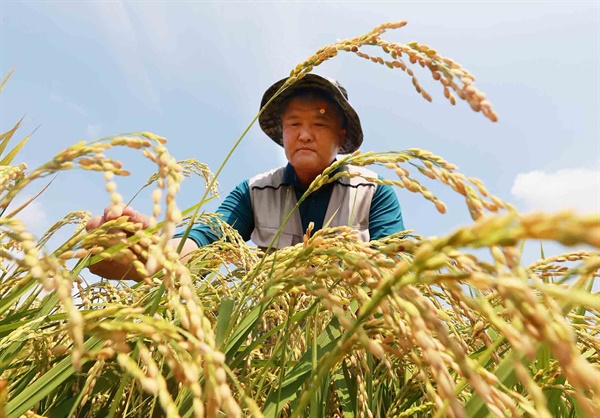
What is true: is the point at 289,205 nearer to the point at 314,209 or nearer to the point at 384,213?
the point at 314,209

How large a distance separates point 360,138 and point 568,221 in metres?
4.33

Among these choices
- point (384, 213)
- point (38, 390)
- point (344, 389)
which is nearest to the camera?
point (38, 390)

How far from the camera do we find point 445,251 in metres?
0.46

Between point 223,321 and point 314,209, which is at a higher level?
point 314,209

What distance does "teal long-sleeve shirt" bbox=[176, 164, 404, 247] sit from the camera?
419 centimetres

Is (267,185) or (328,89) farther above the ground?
(328,89)

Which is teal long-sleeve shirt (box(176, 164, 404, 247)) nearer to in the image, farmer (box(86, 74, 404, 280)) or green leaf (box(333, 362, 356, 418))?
farmer (box(86, 74, 404, 280))

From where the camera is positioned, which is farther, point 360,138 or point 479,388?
point 360,138

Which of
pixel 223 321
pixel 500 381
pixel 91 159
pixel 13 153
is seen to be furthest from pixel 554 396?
pixel 13 153

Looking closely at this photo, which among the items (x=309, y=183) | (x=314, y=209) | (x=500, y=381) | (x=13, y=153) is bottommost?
(x=500, y=381)

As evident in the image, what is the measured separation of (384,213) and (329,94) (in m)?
1.19

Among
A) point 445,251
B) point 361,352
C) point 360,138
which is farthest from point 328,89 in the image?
point 445,251

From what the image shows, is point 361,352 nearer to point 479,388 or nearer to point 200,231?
point 479,388

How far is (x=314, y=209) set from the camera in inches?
176
